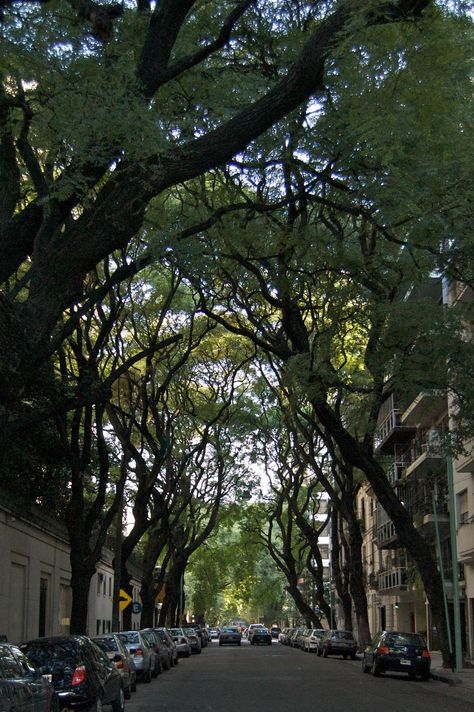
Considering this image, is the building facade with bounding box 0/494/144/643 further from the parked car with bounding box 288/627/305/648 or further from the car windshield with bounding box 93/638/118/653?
the parked car with bounding box 288/627/305/648

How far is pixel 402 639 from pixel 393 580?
24.8m

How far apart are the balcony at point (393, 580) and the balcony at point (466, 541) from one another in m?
11.5

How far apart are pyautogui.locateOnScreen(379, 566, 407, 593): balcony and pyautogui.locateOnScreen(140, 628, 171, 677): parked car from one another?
1833 cm

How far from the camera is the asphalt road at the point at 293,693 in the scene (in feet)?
55.3

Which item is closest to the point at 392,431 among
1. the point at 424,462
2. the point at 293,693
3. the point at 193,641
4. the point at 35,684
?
the point at 424,462

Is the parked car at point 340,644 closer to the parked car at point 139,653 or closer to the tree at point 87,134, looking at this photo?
the parked car at point 139,653

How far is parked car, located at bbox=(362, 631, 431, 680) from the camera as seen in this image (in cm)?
2509

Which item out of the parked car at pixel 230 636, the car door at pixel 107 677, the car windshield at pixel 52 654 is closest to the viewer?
the car windshield at pixel 52 654

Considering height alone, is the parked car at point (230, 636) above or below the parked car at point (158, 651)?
below

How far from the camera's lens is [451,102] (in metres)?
12.7

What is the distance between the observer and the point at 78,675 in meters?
12.8

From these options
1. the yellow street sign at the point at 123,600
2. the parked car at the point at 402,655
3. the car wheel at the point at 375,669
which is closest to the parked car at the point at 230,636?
the yellow street sign at the point at 123,600

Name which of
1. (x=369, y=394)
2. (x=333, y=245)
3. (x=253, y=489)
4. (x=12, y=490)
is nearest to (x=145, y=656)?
(x=12, y=490)

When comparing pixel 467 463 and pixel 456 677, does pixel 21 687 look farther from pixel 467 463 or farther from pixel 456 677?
pixel 467 463
